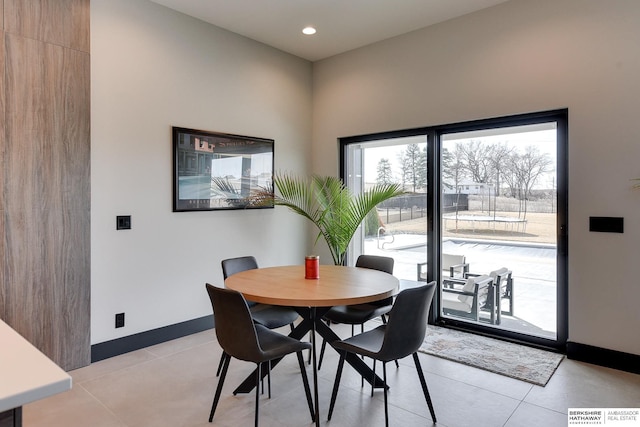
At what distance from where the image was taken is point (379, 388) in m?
2.68

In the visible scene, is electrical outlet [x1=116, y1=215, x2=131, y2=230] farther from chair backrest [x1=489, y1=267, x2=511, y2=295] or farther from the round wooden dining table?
chair backrest [x1=489, y1=267, x2=511, y2=295]

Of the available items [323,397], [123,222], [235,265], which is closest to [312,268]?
[235,265]

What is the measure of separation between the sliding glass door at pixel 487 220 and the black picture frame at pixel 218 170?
4.56ft

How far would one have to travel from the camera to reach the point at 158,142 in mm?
3564

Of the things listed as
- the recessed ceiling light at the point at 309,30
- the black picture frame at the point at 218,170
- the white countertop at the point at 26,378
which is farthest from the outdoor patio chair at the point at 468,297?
the white countertop at the point at 26,378

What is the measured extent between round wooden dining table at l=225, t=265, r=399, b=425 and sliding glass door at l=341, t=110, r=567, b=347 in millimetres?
1473

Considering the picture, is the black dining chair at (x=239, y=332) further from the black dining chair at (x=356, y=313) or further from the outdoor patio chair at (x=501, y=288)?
the outdoor patio chair at (x=501, y=288)

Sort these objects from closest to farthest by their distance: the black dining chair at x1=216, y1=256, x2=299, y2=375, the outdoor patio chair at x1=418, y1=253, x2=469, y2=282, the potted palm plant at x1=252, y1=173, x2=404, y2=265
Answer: the black dining chair at x1=216, y1=256, x2=299, y2=375
the outdoor patio chair at x1=418, y1=253, x2=469, y2=282
the potted palm plant at x1=252, y1=173, x2=404, y2=265

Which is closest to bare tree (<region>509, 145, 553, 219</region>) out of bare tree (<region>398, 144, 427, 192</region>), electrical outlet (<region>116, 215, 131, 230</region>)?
bare tree (<region>398, 144, 427, 192</region>)

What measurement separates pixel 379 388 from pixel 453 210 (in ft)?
6.79

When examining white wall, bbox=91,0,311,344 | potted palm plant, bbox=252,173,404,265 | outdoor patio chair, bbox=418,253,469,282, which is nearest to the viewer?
white wall, bbox=91,0,311,344

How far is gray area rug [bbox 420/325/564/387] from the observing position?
294 cm

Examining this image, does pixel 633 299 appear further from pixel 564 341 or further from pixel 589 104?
pixel 589 104

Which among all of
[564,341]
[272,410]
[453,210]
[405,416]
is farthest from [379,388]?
[453,210]
